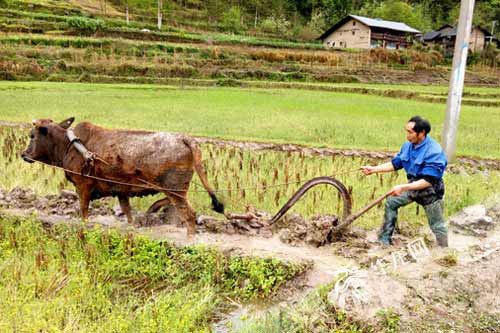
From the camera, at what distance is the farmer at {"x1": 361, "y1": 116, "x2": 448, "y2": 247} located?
448cm

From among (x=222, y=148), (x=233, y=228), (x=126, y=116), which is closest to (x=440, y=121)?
(x=222, y=148)

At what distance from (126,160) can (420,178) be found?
3.11 meters

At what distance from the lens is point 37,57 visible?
84.2 feet

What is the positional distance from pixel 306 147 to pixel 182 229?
201 inches

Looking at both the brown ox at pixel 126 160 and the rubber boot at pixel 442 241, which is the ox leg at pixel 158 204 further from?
the rubber boot at pixel 442 241

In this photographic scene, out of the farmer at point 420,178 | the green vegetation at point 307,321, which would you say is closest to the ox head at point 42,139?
the green vegetation at point 307,321

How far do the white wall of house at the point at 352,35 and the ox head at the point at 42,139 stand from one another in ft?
137

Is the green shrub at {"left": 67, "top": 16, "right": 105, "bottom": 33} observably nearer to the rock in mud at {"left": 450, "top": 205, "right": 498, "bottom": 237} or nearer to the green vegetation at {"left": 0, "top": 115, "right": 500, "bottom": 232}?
the green vegetation at {"left": 0, "top": 115, "right": 500, "bottom": 232}

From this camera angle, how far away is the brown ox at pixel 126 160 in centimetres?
500

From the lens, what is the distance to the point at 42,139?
5.36 metres

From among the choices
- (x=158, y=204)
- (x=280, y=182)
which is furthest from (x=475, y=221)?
(x=158, y=204)

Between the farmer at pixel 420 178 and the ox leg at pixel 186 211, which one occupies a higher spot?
the farmer at pixel 420 178

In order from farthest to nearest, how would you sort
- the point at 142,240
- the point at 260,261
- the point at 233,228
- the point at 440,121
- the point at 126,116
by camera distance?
1. the point at 440,121
2. the point at 126,116
3. the point at 233,228
4. the point at 142,240
5. the point at 260,261

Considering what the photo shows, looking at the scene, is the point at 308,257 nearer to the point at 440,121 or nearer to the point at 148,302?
the point at 148,302
